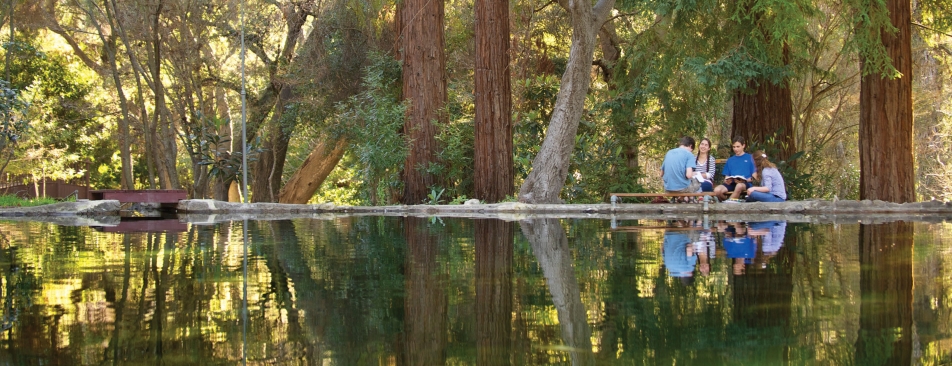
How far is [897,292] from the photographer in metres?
5.40

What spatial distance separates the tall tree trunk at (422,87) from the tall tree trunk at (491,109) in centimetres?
156

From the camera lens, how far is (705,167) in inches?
639

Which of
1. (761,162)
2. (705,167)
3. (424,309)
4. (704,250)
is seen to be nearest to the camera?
(424,309)

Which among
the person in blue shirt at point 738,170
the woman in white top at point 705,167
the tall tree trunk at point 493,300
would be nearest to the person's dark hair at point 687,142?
the woman in white top at point 705,167

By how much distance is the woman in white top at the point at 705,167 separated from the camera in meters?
15.9

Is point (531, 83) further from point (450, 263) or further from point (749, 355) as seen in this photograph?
point (749, 355)

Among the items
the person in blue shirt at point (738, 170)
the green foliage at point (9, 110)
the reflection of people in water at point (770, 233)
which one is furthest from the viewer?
the green foliage at point (9, 110)

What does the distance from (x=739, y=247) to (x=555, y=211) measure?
778 centimetres

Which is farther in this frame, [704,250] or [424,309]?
[704,250]

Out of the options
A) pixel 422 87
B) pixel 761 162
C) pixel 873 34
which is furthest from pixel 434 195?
pixel 873 34

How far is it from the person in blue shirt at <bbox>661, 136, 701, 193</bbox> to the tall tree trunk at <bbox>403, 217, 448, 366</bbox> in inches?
297

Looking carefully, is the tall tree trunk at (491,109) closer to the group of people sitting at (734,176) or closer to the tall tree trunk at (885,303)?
the group of people sitting at (734,176)

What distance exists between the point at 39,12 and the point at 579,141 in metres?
19.7

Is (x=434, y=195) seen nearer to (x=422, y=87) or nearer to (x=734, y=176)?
(x=422, y=87)
